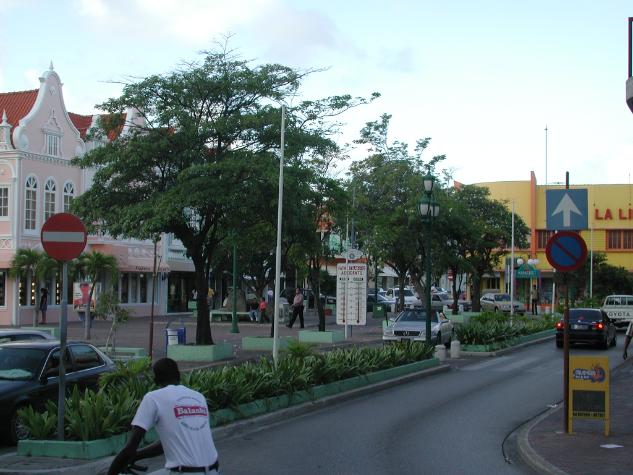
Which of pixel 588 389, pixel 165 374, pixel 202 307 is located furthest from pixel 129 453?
pixel 202 307

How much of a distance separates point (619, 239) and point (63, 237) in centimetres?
7118

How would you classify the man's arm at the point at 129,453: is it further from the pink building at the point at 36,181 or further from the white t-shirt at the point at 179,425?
the pink building at the point at 36,181

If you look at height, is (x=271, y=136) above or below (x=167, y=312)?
above

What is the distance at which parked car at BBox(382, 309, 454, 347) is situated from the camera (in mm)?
27250

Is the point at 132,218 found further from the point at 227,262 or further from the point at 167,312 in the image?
the point at 167,312

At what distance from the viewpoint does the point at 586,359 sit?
11641 millimetres

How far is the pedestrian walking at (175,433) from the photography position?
17.6 feet

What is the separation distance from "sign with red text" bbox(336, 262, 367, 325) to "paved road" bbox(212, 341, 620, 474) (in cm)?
947

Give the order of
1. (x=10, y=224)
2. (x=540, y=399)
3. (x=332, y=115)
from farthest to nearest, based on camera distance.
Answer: (x=10, y=224), (x=332, y=115), (x=540, y=399)

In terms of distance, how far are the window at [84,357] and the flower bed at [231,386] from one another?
0.60 meters

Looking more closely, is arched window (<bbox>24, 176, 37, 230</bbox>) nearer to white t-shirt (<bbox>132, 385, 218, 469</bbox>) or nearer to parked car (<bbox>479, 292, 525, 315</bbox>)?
parked car (<bbox>479, 292, 525, 315</bbox>)

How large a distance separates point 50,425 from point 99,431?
60cm

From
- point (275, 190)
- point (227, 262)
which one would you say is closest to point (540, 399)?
point (275, 190)

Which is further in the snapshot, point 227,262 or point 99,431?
point 227,262
